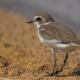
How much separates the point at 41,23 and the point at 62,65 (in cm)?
108

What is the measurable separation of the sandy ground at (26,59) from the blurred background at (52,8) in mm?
2506

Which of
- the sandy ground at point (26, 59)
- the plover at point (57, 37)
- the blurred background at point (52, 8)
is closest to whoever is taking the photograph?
the plover at point (57, 37)

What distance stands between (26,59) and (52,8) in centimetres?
1065

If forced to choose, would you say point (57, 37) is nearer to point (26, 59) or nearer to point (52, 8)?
point (26, 59)

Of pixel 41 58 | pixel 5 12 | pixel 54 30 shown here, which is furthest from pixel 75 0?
pixel 54 30

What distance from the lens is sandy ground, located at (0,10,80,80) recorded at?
41.9ft

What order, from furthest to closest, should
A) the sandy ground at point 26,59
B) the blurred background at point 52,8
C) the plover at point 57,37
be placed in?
the blurred background at point 52,8
the sandy ground at point 26,59
the plover at point 57,37

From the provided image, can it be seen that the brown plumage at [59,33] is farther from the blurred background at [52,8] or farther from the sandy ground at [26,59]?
the blurred background at [52,8]

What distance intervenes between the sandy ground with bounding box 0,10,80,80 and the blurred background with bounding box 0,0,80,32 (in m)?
2.51

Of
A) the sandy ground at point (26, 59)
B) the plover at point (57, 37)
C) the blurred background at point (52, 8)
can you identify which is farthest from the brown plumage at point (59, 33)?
the blurred background at point (52, 8)

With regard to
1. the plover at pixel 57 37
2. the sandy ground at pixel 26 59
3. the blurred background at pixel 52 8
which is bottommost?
the blurred background at pixel 52 8

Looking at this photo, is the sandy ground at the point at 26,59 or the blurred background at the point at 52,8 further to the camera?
the blurred background at the point at 52,8

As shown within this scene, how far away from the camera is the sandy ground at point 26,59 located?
503 inches

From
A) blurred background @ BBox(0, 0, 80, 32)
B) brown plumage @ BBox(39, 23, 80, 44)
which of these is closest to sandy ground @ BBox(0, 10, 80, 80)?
brown plumage @ BBox(39, 23, 80, 44)
